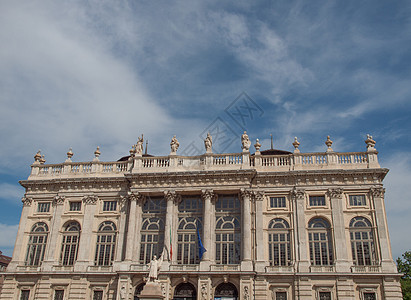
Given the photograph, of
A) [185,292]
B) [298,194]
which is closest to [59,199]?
[185,292]

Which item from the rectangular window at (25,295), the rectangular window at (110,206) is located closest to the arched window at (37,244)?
the rectangular window at (25,295)

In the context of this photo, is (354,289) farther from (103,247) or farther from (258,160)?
(103,247)

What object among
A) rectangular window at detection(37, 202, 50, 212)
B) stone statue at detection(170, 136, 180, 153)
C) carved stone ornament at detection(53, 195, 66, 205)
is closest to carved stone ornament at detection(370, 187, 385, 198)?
stone statue at detection(170, 136, 180, 153)

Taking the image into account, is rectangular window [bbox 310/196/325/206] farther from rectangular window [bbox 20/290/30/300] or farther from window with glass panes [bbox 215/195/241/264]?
rectangular window [bbox 20/290/30/300]

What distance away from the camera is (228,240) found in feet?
117

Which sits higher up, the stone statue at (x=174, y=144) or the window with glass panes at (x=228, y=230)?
the stone statue at (x=174, y=144)

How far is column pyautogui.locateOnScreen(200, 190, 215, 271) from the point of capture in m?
34.2

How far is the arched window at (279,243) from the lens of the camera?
3459 centimetres

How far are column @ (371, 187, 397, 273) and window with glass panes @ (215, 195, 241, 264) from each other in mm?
11282

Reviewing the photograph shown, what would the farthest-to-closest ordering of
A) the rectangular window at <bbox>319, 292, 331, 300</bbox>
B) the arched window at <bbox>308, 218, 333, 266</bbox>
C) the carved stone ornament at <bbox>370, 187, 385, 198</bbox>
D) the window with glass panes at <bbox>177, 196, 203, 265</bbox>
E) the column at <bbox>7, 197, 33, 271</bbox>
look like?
the column at <bbox>7, 197, 33, 271</bbox> < the window with glass panes at <bbox>177, 196, 203, 265</bbox> < the carved stone ornament at <bbox>370, 187, 385, 198</bbox> < the arched window at <bbox>308, 218, 333, 266</bbox> < the rectangular window at <bbox>319, 292, 331, 300</bbox>

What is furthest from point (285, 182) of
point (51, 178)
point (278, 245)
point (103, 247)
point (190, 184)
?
point (51, 178)

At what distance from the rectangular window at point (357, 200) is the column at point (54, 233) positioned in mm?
26062

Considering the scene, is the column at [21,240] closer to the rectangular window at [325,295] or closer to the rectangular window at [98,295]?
the rectangular window at [98,295]

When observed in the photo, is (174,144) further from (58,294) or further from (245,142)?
(58,294)
